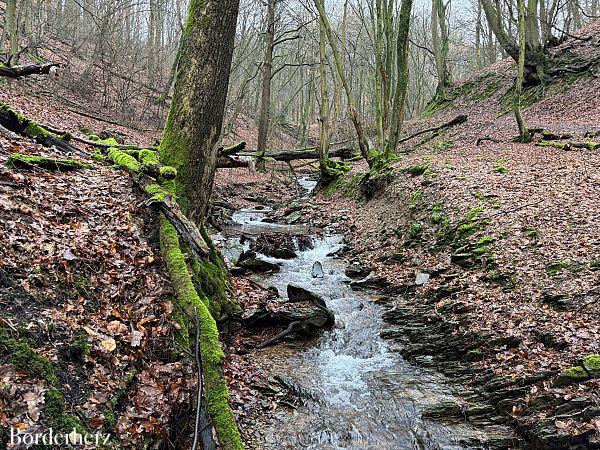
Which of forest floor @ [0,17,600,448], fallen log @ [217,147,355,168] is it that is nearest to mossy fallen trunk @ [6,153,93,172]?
forest floor @ [0,17,600,448]

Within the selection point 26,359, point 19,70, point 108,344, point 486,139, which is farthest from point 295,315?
point 486,139

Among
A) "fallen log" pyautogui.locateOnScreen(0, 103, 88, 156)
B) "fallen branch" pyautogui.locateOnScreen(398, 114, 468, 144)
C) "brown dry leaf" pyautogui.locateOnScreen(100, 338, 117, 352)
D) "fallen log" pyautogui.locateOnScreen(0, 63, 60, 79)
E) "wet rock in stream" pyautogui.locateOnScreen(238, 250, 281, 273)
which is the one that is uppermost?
"fallen branch" pyautogui.locateOnScreen(398, 114, 468, 144)

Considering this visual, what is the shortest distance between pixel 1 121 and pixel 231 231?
7.61 m

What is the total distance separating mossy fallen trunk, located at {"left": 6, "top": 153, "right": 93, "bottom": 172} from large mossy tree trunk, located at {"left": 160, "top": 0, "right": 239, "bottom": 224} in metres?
1.23

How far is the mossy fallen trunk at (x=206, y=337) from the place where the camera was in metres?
3.67

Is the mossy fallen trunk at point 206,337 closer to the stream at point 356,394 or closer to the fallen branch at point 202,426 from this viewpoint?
the fallen branch at point 202,426

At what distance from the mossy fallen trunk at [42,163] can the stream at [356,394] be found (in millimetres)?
3888

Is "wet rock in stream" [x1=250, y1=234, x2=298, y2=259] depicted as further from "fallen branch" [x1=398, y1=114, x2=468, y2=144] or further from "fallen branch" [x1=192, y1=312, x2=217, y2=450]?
"fallen branch" [x1=398, y1=114, x2=468, y2=144]

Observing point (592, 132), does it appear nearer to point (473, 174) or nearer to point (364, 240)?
point (473, 174)

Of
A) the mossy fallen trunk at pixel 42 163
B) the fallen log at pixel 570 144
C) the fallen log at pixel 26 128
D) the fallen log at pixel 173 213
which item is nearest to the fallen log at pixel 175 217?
the fallen log at pixel 173 213

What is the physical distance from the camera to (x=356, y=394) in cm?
601

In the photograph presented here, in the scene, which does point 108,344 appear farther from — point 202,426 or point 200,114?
point 200,114

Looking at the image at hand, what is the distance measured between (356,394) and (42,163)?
528 centimetres

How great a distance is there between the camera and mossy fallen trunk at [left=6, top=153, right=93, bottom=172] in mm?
5145
